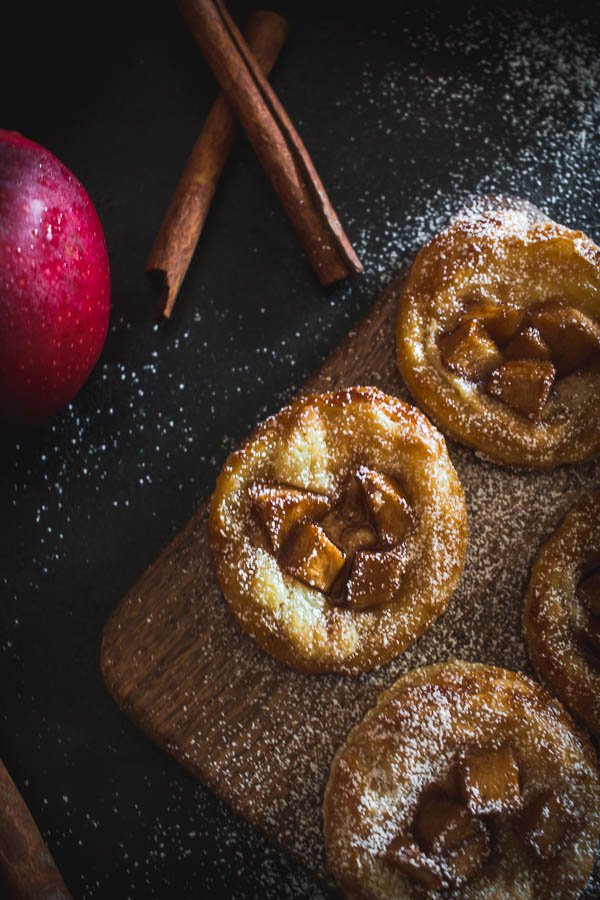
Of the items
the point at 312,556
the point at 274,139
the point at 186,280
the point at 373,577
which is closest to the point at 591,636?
the point at 373,577

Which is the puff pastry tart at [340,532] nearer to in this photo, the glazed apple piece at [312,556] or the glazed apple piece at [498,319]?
the glazed apple piece at [312,556]

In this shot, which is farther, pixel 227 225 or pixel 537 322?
pixel 227 225

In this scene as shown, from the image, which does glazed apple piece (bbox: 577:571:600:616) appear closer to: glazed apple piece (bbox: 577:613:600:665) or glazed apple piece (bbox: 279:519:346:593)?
glazed apple piece (bbox: 577:613:600:665)

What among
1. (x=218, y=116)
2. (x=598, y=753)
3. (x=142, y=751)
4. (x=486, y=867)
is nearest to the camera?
(x=486, y=867)

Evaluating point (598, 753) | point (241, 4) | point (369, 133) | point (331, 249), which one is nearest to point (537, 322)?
point (331, 249)

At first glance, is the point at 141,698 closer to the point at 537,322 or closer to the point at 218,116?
the point at 537,322

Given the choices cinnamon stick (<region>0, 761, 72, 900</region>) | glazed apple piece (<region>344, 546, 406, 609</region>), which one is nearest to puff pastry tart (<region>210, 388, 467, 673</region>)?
glazed apple piece (<region>344, 546, 406, 609</region>)
